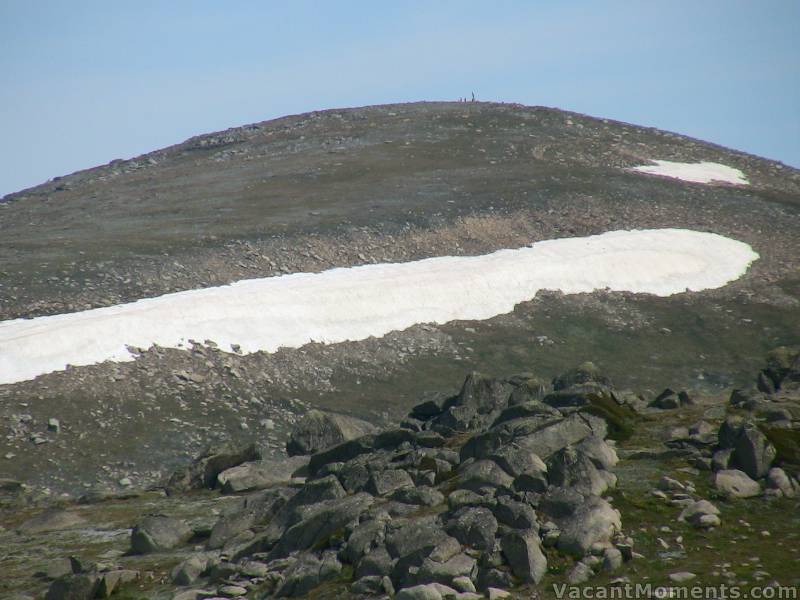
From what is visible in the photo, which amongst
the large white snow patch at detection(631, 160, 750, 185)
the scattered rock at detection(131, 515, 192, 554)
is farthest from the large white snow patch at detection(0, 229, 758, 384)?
the scattered rock at detection(131, 515, 192, 554)

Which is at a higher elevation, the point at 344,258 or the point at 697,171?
the point at 697,171

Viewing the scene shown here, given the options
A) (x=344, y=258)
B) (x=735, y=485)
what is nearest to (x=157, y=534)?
(x=735, y=485)

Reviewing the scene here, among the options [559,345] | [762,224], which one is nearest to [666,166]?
[762,224]

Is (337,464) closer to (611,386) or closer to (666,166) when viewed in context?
(611,386)

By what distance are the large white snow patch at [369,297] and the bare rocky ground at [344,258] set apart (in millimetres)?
785

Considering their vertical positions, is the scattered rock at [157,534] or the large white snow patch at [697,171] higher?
the large white snow patch at [697,171]

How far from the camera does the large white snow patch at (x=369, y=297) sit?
3144cm

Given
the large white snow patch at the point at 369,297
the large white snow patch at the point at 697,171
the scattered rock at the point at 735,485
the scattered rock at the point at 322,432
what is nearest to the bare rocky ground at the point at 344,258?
the large white snow patch at the point at 369,297

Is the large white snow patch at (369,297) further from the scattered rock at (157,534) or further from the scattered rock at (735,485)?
the scattered rock at (735,485)

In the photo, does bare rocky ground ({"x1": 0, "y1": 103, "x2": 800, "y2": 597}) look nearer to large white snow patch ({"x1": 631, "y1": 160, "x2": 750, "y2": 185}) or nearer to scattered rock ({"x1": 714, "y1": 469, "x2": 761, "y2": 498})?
large white snow patch ({"x1": 631, "y1": 160, "x2": 750, "y2": 185})

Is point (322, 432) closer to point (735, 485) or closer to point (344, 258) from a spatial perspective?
point (735, 485)

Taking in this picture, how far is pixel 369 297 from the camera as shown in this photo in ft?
126

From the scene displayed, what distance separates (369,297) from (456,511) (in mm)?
22971

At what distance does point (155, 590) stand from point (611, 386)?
1296 centimetres
